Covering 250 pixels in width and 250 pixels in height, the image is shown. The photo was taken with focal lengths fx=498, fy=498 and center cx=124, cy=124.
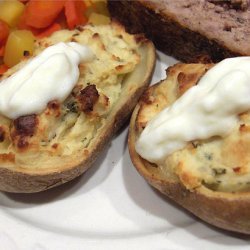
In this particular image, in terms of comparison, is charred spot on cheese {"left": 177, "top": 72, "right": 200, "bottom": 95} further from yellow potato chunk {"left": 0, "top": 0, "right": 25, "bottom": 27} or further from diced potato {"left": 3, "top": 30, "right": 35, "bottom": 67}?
yellow potato chunk {"left": 0, "top": 0, "right": 25, "bottom": 27}

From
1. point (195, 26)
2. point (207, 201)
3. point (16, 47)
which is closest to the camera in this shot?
point (207, 201)

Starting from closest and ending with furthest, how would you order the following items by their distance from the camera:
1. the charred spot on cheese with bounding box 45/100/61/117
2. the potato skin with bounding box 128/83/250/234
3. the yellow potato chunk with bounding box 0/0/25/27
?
the potato skin with bounding box 128/83/250/234
the charred spot on cheese with bounding box 45/100/61/117
the yellow potato chunk with bounding box 0/0/25/27

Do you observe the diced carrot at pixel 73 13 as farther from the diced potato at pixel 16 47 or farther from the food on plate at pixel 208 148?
the food on plate at pixel 208 148

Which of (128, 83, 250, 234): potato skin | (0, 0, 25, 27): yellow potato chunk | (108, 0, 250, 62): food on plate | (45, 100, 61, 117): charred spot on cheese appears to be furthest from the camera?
(0, 0, 25, 27): yellow potato chunk

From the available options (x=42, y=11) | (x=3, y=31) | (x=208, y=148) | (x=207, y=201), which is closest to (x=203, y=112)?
(x=208, y=148)

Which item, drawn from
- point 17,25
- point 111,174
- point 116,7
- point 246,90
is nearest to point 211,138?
point 246,90

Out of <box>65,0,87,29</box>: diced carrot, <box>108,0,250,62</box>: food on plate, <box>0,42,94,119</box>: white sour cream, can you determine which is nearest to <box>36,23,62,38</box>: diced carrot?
<box>65,0,87,29</box>: diced carrot

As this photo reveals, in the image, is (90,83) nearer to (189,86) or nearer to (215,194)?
(189,86)

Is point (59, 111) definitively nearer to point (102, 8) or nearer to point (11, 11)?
point (11, 11)
